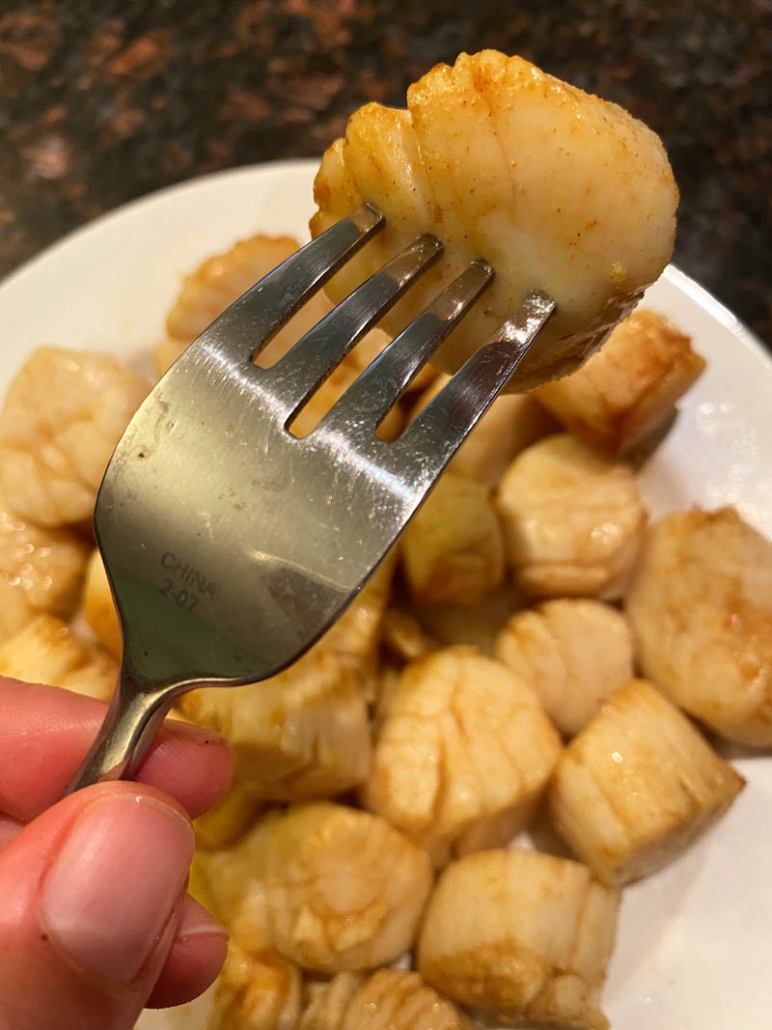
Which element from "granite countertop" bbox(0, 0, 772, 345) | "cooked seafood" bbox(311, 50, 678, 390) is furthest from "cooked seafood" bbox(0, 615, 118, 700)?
"granite countertop" bbox(0, 0, 772, 345)

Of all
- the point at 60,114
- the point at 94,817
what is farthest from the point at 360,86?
the point at 94,817

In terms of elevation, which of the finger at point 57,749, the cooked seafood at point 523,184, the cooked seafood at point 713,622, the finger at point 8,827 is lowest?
the finger at point 8,827

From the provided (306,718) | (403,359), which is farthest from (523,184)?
(306,718)

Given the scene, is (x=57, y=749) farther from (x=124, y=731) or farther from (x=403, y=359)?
(x=403, y=359)

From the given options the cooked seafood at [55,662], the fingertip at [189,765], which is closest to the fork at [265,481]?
the fingertip at [189,765]

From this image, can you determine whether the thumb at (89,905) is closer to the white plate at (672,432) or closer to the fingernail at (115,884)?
the fingernail at (115,884)

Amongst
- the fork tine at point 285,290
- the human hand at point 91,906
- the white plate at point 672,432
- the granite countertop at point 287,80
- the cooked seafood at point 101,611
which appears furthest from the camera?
the granite countertop at point 287,80

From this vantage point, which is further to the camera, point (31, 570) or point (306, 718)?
point (31, 570)
